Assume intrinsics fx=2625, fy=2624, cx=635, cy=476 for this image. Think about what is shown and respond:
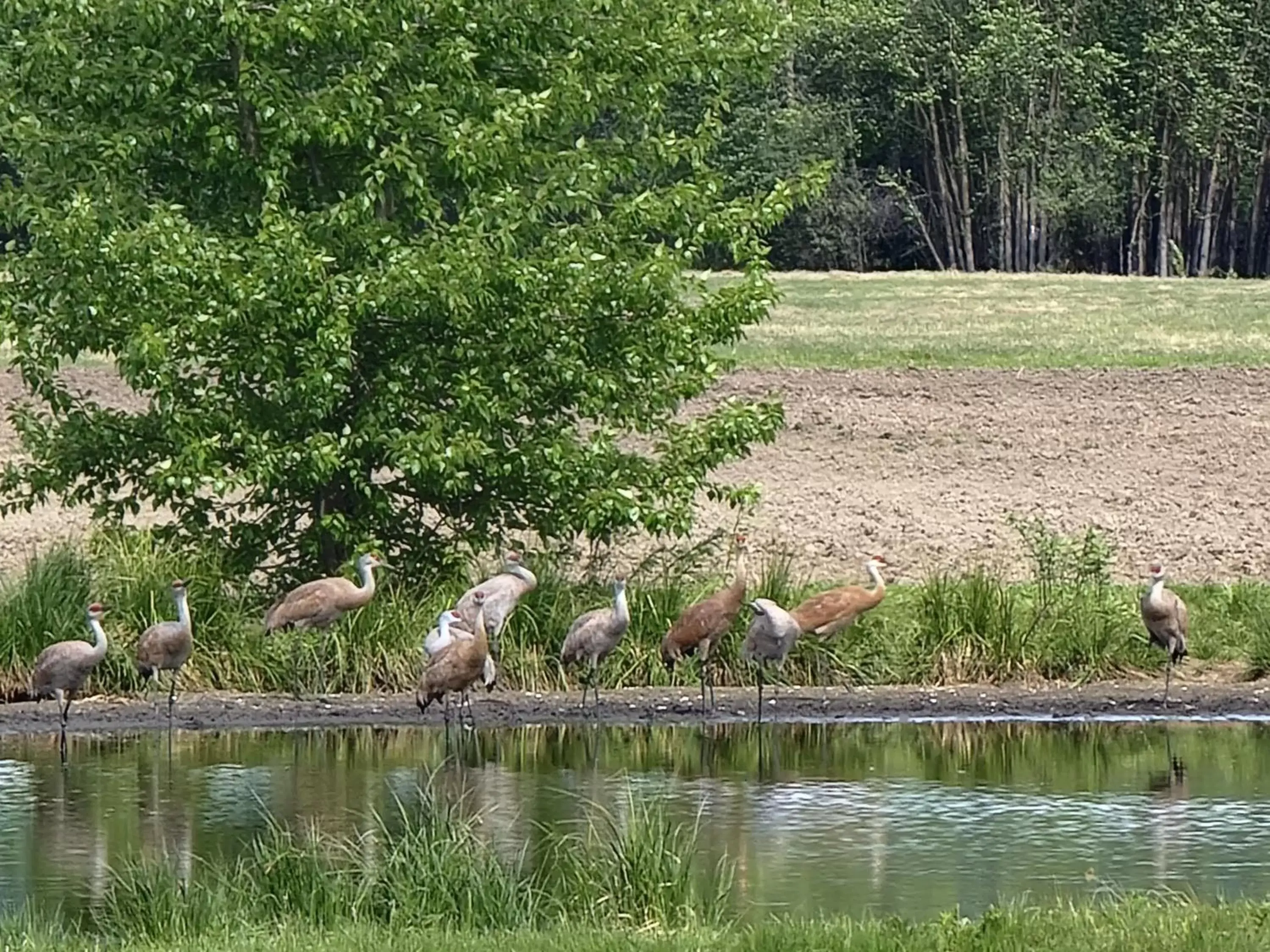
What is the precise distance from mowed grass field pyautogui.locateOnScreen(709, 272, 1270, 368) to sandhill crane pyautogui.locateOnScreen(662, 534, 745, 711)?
59.4 ft

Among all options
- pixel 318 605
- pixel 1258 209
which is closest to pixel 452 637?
pixel 318 605

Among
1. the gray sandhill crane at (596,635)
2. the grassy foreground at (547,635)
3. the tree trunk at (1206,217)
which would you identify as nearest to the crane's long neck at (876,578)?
the grassy foreground at (547,635)

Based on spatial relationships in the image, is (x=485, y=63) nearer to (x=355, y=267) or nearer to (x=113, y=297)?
(x=355, y=267)

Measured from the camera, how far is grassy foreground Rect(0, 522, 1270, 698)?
19.5m

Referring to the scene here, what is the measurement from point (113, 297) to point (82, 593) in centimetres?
242

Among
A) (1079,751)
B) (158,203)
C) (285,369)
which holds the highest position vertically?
(158,203)

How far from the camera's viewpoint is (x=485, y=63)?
803 inches

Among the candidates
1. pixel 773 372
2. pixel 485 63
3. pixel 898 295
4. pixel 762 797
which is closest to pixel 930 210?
pixel 898 295

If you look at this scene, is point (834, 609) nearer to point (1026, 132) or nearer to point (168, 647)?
point (168, 647)

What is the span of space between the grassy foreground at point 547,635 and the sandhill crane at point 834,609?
1.52 ft

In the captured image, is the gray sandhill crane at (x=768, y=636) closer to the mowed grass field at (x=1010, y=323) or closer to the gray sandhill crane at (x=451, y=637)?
the gray sandhill crane at (x=451, y=637)

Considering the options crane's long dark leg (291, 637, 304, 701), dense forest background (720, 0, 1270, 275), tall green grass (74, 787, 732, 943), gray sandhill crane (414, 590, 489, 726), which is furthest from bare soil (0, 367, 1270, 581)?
dense forest background (720, 0, 1270, 275)

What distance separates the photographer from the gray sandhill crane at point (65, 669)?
17906 millimetres

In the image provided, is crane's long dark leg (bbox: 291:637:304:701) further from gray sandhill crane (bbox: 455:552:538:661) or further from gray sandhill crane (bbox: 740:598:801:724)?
gray sandhill crane (bbox: 740:598:801:724)
